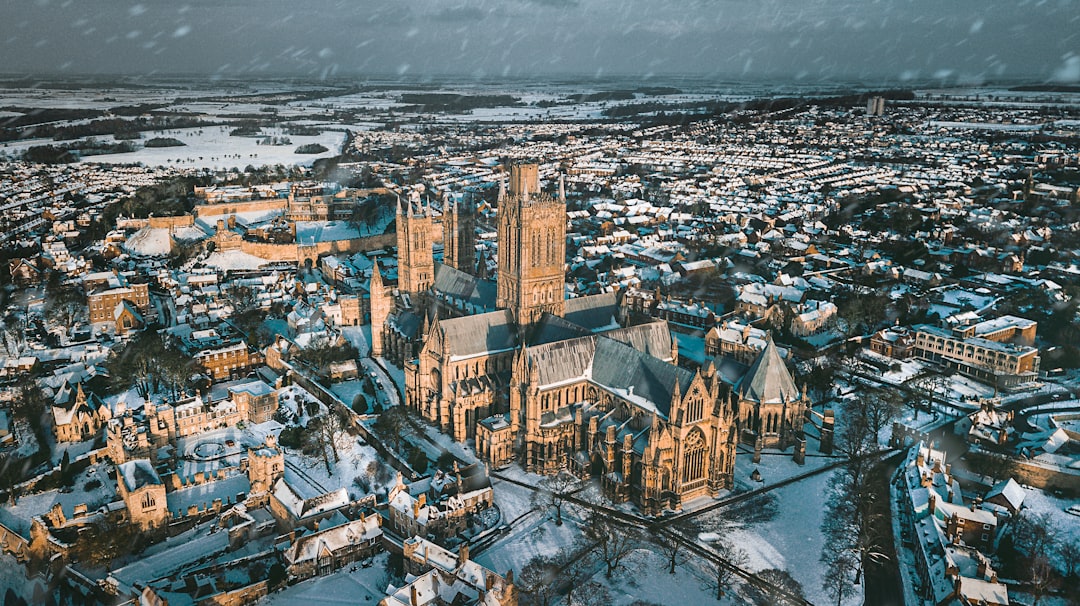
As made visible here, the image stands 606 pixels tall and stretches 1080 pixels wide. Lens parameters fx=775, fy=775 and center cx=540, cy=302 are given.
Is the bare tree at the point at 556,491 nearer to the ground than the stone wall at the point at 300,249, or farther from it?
nearer to the ground

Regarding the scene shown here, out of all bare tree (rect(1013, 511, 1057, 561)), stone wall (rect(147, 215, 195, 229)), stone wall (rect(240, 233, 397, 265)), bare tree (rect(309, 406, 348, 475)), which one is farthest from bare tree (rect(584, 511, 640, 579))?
stone wall (rect(147, 215, 195, 229))

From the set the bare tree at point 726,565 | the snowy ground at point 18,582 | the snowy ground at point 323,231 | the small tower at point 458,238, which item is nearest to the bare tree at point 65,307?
the snowy ground at point 323,231

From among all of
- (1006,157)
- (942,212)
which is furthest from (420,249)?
(1006,157)

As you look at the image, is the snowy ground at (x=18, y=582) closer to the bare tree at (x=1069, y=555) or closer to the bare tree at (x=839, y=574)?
the bare tree at (x=839, y=574)

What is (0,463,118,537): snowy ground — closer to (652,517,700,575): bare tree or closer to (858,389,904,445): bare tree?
(652,517,700,575): bare tree

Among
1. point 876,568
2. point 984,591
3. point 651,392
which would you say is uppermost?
point 651,392

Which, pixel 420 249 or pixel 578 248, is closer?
pixel 420 249

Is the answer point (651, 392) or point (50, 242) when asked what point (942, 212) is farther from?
point (50, 242)
